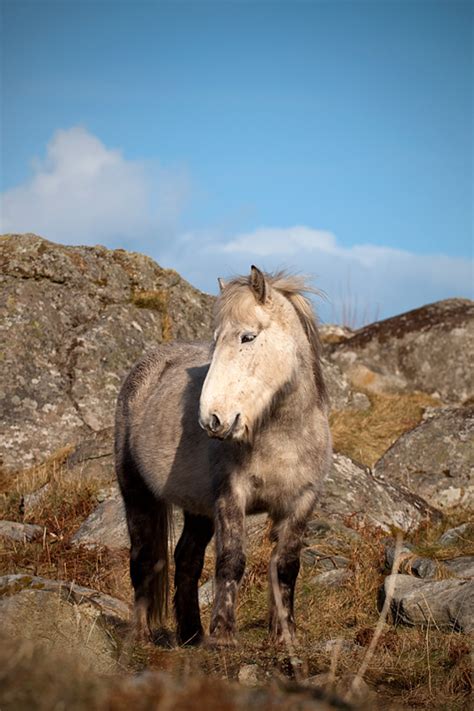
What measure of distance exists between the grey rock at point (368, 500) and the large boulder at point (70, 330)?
3.38 meters

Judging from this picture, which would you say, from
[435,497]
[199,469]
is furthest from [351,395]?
[199,469]

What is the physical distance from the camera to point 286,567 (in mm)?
5238

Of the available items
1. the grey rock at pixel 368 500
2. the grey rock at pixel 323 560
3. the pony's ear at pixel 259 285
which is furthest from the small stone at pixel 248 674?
the grey rock at pixel 368 500

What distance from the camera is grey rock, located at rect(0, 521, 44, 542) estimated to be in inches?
300

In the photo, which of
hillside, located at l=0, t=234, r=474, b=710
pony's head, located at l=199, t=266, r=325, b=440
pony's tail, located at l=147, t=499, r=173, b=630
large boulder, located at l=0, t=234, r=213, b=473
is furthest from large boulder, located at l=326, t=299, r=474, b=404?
pony's head, located at l=199, t=266, r=325, b=440

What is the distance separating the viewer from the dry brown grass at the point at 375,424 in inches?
435

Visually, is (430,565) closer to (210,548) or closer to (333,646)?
(333,646)

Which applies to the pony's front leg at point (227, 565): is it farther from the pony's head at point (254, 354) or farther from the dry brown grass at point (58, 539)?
the dry brown grass at point (58, 539)

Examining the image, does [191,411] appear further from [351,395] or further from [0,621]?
[351,395]

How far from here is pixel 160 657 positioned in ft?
14.9

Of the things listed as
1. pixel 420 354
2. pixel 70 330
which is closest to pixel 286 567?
pixel 70 330

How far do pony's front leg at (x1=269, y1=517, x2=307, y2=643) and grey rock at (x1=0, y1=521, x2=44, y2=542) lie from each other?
3217 mm

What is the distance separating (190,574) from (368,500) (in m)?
2.74

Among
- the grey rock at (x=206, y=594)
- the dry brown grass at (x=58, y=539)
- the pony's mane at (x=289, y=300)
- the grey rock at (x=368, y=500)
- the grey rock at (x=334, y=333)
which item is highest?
the grey rock at (x=334, y=333)
